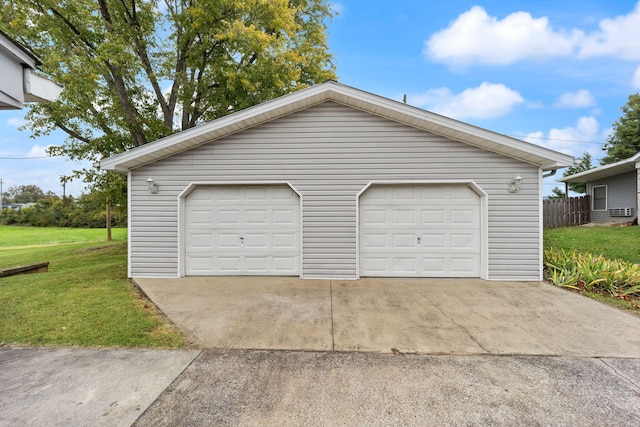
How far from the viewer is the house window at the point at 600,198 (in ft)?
52.0

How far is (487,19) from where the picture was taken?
39.9ft

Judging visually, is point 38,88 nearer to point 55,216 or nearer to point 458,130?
point 458,130

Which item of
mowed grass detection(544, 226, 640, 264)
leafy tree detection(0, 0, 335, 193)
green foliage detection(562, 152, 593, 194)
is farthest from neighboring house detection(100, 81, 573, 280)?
green foliage detection(562, 152, 593, 194)

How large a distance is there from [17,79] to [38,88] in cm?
19

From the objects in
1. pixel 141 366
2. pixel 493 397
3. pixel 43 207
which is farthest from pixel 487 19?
pixel 43 207

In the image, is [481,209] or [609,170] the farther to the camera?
[609,170]

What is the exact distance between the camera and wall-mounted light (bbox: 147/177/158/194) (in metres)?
6.65

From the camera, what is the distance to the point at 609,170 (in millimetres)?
14641

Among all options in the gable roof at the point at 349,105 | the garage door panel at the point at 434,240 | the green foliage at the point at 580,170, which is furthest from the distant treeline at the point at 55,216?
the green foliage at the point at 580,170

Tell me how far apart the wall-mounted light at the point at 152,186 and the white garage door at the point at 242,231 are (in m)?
0.69

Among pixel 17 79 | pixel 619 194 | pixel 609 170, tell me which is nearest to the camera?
pixel 17 79

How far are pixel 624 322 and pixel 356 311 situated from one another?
3722 millimetres

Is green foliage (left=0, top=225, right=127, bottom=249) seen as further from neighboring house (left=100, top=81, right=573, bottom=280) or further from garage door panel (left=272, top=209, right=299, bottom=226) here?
garage door panel (left=272, top=209, right=299, bottom=226)

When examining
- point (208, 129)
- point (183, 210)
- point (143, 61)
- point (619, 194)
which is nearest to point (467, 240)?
point (208, 129)
